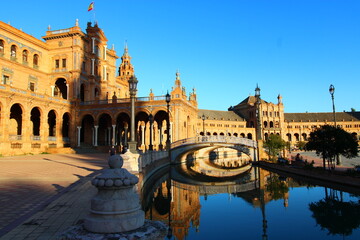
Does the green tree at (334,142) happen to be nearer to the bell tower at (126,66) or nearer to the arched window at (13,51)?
the arched window at (13,51)

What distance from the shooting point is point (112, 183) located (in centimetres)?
437

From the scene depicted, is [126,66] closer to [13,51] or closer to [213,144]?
[13,51]

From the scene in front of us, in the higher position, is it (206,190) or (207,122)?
(207,122)

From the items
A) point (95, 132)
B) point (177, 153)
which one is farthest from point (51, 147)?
point (177, 153)

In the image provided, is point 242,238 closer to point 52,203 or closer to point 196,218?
point 196,218

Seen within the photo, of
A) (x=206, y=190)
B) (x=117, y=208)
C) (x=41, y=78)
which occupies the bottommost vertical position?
(x=206, y=190)

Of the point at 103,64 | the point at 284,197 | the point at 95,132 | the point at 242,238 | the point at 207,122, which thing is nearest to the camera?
the point at 242,238

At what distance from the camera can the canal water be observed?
999cm

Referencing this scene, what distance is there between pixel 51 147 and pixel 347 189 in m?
34.8

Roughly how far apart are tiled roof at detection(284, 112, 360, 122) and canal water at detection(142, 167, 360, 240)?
91.1 meters

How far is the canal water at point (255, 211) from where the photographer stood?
999cm

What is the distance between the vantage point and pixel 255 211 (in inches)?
512

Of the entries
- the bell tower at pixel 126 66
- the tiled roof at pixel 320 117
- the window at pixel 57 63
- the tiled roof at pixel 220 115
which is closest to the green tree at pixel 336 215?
the window at pixel 57 63

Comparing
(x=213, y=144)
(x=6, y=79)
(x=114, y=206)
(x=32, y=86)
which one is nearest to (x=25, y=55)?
(x=32, y=86)
